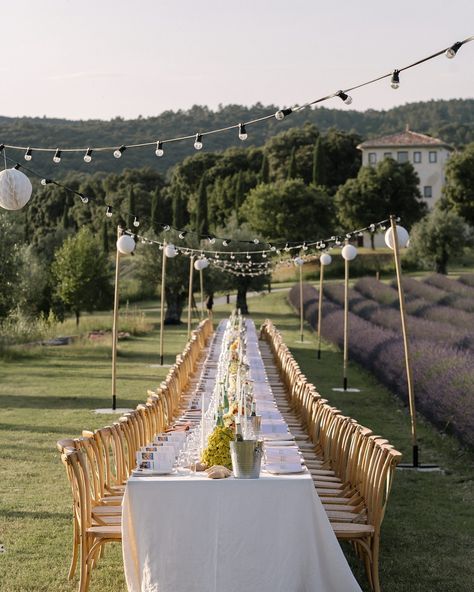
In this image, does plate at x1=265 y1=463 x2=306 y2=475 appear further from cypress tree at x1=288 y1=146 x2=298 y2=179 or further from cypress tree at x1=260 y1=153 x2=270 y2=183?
cypress tree at x1=260 y1=153 x2=270 y2=183

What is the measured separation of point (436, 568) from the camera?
6145mm

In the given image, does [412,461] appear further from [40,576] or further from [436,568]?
[40,576]

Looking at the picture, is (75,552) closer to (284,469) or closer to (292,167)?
(284,469)

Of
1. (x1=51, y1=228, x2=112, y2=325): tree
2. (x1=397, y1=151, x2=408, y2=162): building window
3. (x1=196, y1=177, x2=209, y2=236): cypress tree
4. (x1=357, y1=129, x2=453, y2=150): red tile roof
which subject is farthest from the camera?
A: (x1=397, y1=151, x2=408, y2=162): building window

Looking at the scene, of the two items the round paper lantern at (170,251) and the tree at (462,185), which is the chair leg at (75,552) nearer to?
the round paper lantern at (170,251)

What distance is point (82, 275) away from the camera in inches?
1302

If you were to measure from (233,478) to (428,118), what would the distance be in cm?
13354

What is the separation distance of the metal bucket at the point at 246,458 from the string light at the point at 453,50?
239cm

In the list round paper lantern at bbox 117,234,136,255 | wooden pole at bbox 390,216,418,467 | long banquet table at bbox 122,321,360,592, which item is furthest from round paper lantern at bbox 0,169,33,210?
round paper lantern at bbox 117,234,136,255

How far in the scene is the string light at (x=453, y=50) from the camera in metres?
5.27

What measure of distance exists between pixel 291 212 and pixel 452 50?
53330mm

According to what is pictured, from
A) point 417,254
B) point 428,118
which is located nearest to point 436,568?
point 417,254

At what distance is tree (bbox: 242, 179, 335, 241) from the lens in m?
58.1

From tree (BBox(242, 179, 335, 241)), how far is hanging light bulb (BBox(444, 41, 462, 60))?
171 ft
